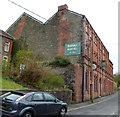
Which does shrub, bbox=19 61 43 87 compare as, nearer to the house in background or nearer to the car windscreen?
the car windscreen

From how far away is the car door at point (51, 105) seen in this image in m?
13.7

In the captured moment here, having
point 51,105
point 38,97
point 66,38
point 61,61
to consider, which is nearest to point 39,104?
point 38,97

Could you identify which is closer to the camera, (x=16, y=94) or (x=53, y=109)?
(x=16, y=94)

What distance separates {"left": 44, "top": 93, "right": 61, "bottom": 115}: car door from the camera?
13.7m

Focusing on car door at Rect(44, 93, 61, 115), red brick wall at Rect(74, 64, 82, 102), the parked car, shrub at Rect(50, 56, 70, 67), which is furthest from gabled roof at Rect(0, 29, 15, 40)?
the parked car

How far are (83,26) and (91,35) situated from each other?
503 cm

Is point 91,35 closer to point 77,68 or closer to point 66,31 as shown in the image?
point 66,31

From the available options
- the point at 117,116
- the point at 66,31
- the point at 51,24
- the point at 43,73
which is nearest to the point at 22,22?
the point at 51,24

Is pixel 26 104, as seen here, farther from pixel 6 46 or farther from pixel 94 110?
pixel 6 46

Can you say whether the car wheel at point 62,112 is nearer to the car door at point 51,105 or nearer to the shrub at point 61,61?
the car door at point 51,105

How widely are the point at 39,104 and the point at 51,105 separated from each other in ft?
3.80

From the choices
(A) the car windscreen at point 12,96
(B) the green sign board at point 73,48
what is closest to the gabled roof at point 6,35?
(B) the green sign board at point 73,48

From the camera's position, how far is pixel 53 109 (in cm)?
1412

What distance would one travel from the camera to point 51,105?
45.7 feet
